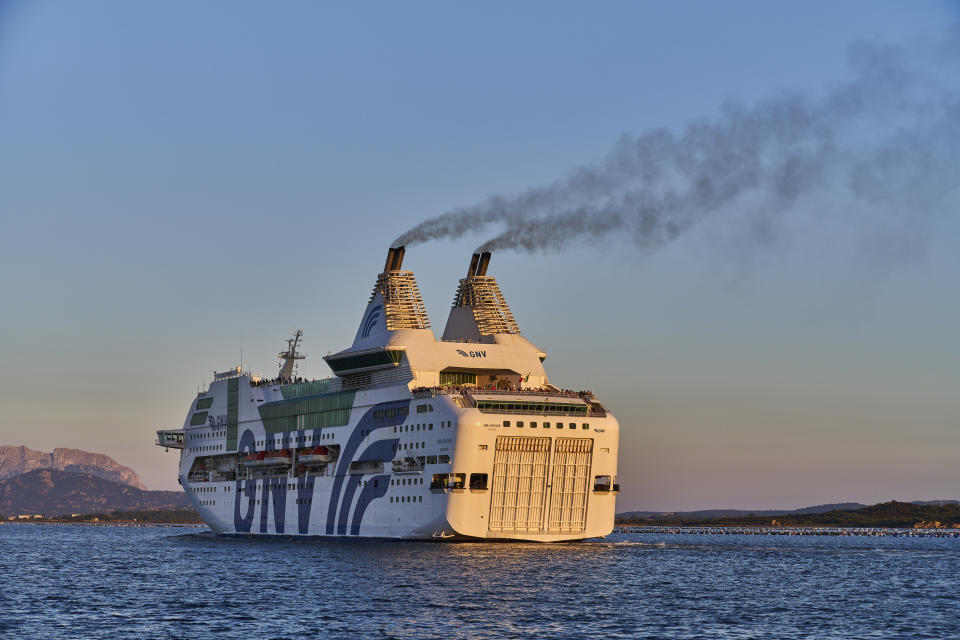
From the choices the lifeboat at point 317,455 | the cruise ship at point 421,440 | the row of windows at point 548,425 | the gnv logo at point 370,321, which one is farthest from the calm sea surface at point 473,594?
the gnv logo at point 370,321

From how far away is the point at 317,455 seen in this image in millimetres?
104188

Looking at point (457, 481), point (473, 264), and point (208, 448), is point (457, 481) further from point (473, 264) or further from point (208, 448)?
point (208, 448)

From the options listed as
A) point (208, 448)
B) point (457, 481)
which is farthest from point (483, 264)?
point (208, 448)

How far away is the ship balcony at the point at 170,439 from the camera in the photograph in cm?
12975

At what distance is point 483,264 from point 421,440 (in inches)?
797

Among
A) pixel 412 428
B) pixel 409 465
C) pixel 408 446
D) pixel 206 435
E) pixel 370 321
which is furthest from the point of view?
pixel 206 435

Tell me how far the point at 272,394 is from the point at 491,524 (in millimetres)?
35687

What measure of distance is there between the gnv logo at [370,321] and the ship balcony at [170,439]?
32002 millimetres

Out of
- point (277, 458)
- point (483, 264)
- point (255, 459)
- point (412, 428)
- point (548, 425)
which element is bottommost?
point (255, 459)

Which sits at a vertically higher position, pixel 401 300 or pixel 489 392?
pixel 401 300

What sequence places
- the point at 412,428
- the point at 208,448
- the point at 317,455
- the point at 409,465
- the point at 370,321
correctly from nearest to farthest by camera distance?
1. the point at 409,465
2. the point at 412,428
3. the point at 317,455
4. the point at 370,321
5. the point at 208,448

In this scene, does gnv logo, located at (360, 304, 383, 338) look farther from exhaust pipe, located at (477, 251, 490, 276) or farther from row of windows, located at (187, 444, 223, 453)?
row of windows, located at (187, 444, 223, 453)

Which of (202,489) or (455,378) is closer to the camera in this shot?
(455,378)

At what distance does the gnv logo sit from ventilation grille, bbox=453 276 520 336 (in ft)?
24.6
